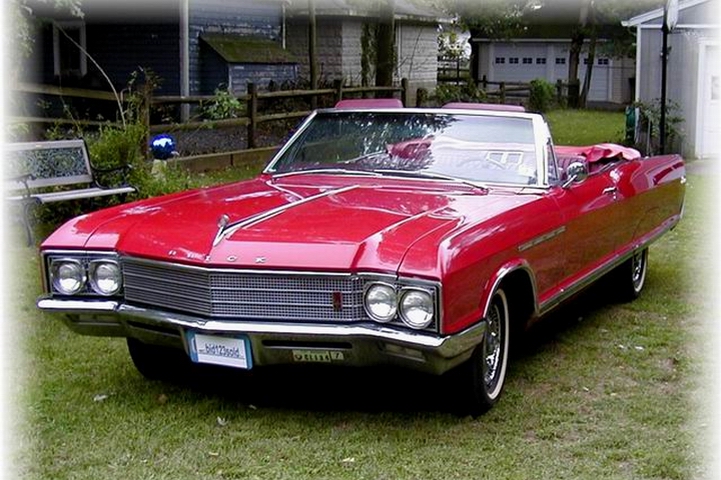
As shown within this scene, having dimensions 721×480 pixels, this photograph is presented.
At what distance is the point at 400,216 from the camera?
16.6 ft

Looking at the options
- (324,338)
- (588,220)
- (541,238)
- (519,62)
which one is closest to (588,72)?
(519,62)

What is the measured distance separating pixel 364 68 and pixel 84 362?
69.5ft

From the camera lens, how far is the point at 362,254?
4.57m

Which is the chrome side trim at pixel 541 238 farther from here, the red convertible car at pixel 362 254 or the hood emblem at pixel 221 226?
the hood emblem at pixel 221 226

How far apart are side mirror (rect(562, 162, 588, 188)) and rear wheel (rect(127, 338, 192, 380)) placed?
242cm

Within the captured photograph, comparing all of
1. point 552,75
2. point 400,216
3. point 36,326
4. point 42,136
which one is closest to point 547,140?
point 400,216

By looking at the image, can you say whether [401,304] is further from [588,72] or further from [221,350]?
[588,72]

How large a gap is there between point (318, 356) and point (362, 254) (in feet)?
1.65

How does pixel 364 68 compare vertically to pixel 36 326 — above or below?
above

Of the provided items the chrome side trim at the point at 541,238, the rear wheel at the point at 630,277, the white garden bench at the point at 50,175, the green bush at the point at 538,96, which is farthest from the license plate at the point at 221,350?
the green bush at the point at 538,96

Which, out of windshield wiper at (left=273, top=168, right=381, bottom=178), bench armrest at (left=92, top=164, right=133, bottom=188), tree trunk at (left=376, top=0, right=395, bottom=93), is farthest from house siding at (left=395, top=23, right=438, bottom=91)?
windshield wiper at (left=273, top=168, right=381, bottom=178)

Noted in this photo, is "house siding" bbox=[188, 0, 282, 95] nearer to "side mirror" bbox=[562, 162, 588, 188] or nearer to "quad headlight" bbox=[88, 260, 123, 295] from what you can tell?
"side mirror" bbox=[562, 162, 588, 188]

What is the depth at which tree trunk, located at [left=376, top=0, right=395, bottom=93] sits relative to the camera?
2328 cm

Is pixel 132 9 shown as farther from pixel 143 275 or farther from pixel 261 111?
pixel 143 275
